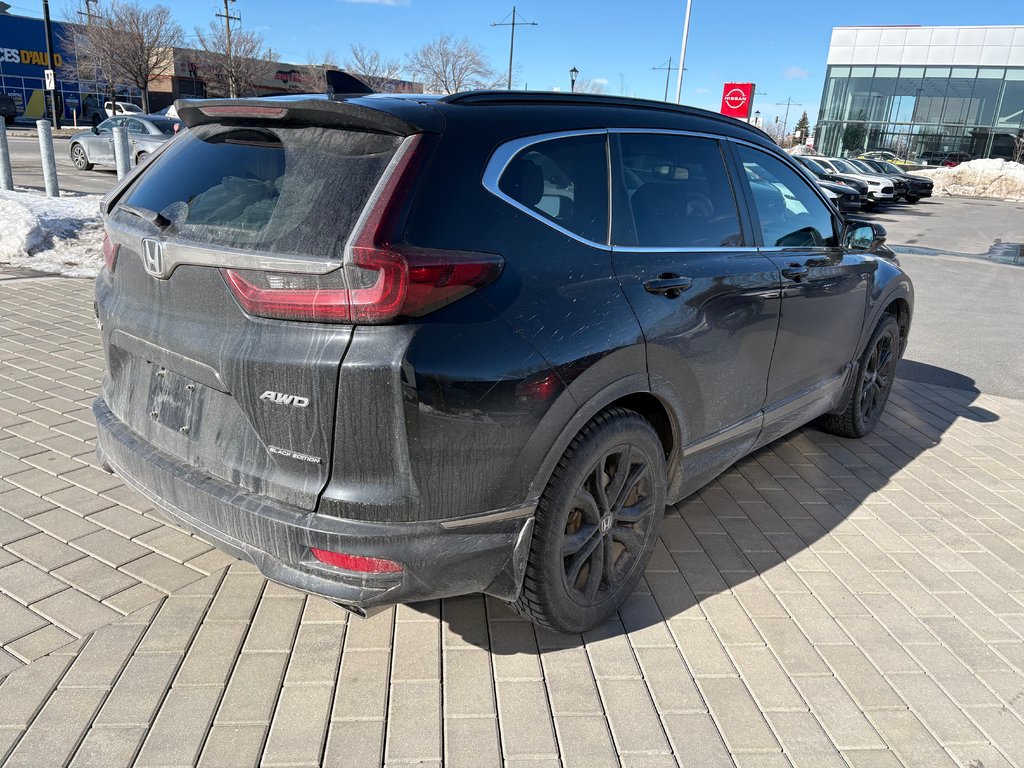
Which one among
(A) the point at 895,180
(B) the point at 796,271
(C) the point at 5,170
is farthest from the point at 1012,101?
(B) the point at 796,271

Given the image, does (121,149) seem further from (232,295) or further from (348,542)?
(348,542)

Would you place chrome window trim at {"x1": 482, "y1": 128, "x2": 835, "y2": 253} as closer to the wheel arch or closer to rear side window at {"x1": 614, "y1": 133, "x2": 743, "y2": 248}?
rear side window at {"x1": 614, "y1": 133, "x2": 743, "y2": 248}

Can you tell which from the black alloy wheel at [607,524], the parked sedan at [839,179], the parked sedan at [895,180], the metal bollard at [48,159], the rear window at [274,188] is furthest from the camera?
the parked sedan at [895,180]

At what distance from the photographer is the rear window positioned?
2.12 m

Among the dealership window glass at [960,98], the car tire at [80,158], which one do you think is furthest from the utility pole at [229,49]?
the dealership window glass at [960,98]

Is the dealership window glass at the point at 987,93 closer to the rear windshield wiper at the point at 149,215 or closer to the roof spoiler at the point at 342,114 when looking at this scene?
the roof spoiler at the point at 342,114

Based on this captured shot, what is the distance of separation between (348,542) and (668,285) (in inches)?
58.8

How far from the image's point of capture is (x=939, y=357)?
7.39 metres

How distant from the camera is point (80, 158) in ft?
66.0

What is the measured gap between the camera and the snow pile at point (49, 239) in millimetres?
9055

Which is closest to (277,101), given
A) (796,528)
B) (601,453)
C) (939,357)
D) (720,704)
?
(601,453)

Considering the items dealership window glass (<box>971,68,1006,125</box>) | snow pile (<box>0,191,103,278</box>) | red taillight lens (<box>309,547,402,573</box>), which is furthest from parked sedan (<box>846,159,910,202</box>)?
red taillight lens (<box>309,547,402,573</box>)

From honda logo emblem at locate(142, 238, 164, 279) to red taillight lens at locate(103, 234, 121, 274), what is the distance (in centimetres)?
30

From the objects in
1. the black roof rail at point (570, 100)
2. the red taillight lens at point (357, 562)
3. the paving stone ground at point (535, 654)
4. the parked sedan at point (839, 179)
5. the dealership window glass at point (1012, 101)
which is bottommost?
the paving stone ground at point (535, 654)
